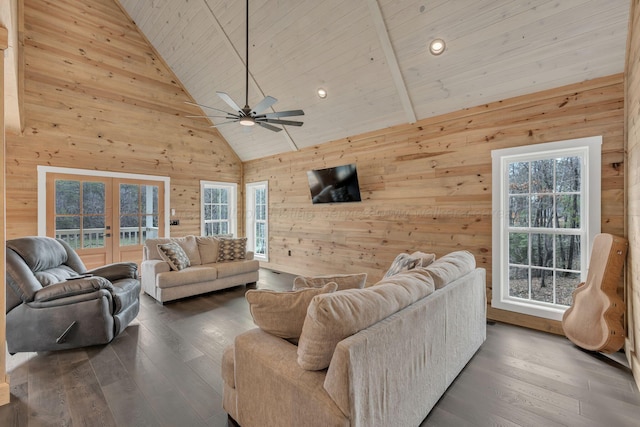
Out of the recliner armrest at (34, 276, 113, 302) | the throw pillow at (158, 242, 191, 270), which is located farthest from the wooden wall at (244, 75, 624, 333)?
the recliner armrest at (34, 276, 113, 302)

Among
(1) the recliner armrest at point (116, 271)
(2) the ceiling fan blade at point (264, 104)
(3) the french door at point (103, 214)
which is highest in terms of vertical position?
(2) the ceiling fan blade at point (264, 104)

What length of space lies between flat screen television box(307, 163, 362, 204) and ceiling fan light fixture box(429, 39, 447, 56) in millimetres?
1987

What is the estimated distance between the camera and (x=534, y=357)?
8.52 ft

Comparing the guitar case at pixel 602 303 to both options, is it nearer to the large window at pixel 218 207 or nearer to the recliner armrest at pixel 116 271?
the recliner armrest at pixel 116 271

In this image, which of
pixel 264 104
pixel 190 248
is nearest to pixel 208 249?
pixel 190 248

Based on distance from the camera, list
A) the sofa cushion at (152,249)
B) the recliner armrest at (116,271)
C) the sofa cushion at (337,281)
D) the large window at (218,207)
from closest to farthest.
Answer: the sofa cushion at (337,281) → the recliner armrest at (116,271) → the sofa cushion at (152,249) → the large window at (218,207)

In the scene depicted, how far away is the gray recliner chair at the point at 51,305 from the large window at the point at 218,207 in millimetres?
3643

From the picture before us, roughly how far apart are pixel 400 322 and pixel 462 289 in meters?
1.09

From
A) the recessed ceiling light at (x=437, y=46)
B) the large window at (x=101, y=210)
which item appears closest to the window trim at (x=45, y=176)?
the large window at (x=101, y=210)

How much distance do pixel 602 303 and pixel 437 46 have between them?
9.88ft

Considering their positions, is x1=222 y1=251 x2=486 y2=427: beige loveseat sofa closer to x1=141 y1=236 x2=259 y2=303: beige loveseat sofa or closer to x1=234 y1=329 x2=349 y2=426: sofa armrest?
x1=234 y1=329 x2=349 y2=426: sofa armrest

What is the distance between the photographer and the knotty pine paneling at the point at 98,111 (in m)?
4.52

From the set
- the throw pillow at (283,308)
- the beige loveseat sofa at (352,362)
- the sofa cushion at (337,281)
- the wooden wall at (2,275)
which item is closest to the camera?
the beige loveseat sofa at (352,362)

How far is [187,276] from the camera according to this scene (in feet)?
13.7
